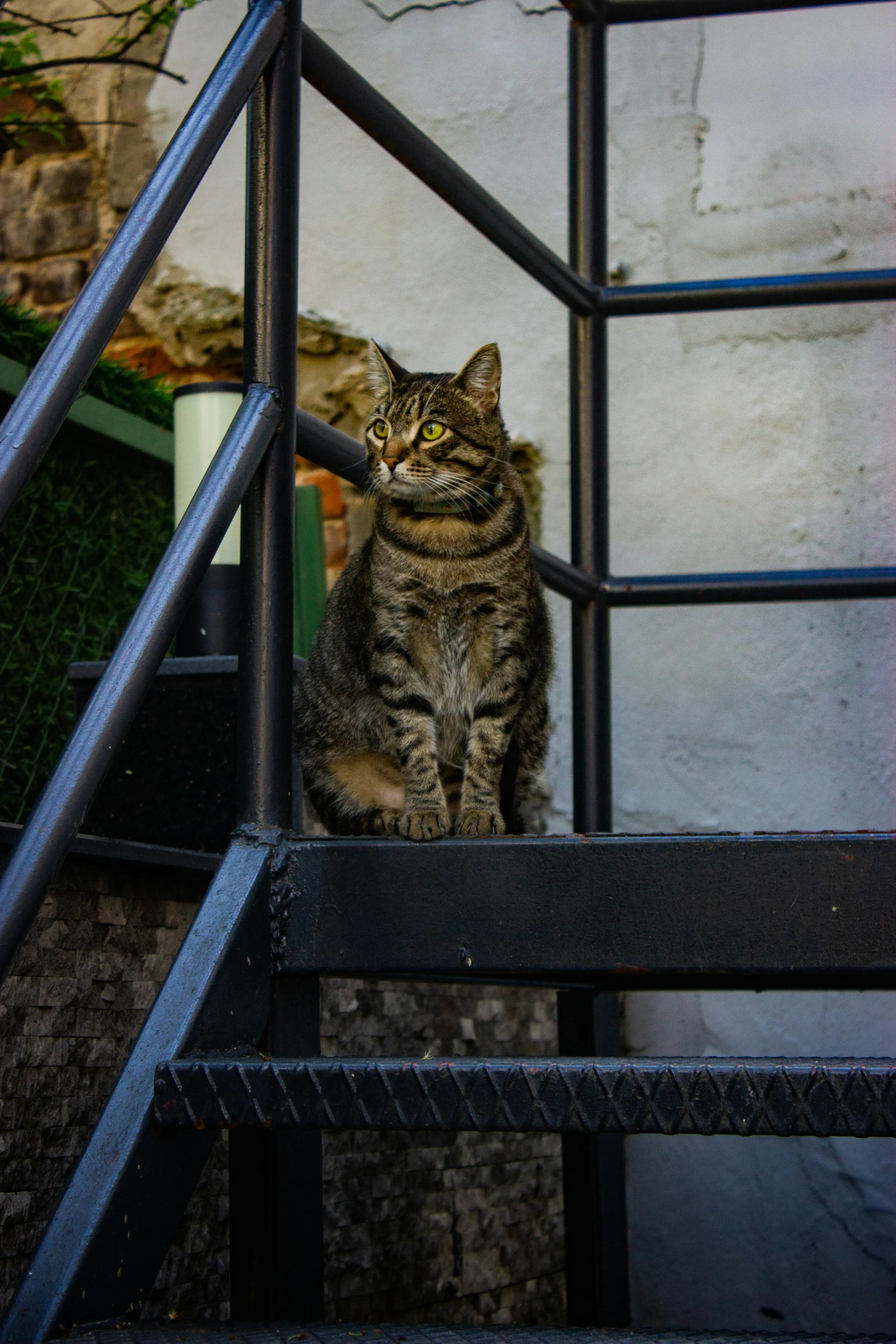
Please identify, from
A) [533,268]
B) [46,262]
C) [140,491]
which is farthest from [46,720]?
[46,262]

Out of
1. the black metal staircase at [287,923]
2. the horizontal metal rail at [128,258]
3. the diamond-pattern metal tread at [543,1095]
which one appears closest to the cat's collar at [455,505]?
the black metal staircase at [287,923]

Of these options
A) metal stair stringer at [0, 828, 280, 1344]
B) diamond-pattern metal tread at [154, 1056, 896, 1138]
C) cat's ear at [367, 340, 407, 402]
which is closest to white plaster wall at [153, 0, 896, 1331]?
cat's ear at [367, 340, 407, 402]

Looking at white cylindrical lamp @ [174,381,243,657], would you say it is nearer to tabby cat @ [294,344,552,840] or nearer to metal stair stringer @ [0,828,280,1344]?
tabby cat @ [294,344,552,840]

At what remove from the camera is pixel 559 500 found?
11.4ft

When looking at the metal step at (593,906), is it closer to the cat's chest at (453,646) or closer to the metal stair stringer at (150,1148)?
the metal stair stringer at (150,1148)

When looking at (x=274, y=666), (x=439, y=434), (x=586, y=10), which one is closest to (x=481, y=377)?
(x=439, y=434)

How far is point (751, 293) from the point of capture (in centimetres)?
224

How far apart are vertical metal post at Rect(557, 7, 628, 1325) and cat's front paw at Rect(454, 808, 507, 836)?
387 mm

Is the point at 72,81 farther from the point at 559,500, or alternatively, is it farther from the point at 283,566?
the point at 283,566

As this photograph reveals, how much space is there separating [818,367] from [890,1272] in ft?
6.62

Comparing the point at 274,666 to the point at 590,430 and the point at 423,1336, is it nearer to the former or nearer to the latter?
the point at 423,1336

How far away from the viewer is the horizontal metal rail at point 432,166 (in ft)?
5.09

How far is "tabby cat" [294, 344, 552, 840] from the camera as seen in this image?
1985 mm

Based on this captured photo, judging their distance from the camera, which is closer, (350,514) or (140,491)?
(140,491)
